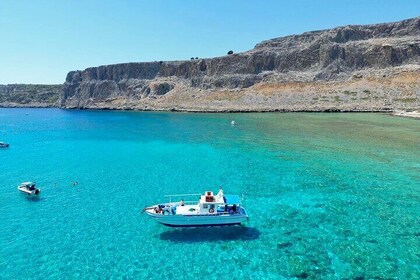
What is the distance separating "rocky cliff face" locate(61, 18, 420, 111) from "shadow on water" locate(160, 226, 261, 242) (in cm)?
9545

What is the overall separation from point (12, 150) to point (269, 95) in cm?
9480

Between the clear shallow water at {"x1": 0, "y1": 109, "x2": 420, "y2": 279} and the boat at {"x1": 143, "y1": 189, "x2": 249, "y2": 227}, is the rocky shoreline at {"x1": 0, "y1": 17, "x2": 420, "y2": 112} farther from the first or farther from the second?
the boat at {"x1": 143, "y1": 189, "x2": 249, "y2": 227}

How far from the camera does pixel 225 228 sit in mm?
21812

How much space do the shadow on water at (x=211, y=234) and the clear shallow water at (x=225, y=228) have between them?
2.8 inches

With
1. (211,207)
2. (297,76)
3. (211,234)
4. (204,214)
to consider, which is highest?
(297,76)

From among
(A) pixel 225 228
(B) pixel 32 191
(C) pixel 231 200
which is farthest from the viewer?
(B) pixel 32 191

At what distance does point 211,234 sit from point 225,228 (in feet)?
4.31

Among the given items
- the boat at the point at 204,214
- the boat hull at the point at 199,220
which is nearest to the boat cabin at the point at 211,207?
the boat at the point at 204,214

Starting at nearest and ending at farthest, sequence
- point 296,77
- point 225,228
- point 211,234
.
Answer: point 211,234
point 225,228
point 296,77

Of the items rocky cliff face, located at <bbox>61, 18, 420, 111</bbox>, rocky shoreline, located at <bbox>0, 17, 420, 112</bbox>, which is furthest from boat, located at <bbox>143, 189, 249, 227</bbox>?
rocky cliff face, located at <bbox>61, 18, 420, 111</bbox>

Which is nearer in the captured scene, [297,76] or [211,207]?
[211,207]

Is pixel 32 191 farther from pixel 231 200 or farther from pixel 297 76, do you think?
pixel 297 76

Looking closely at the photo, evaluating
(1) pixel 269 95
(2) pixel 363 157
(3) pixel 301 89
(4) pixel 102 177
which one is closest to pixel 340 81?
(3) pixel 301 89

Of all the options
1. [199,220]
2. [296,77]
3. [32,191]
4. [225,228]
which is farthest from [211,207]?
[296,77]
